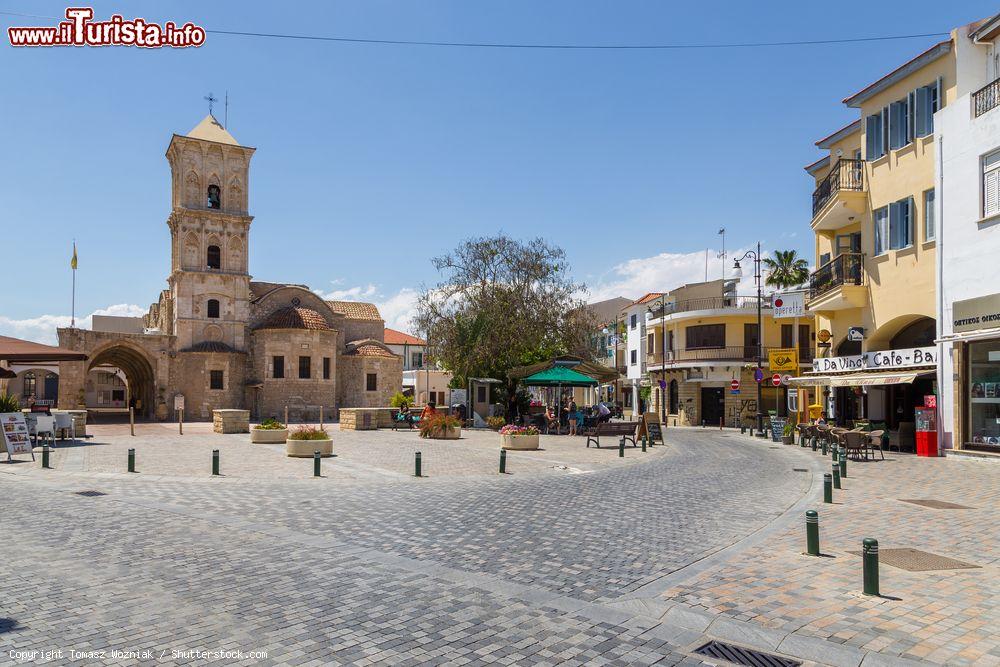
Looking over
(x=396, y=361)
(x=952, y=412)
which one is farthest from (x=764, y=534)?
(x=396, y=361)

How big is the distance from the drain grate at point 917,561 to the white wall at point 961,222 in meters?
12.7

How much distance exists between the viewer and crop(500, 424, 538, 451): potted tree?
70.8 ft

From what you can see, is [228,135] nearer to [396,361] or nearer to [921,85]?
[396,361]

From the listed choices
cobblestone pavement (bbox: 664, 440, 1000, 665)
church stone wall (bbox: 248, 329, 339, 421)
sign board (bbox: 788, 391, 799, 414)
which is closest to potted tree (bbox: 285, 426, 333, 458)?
cobblestone pavement (bbox: 664, 440, 1000, 665)

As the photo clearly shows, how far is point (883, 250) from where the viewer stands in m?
22.5

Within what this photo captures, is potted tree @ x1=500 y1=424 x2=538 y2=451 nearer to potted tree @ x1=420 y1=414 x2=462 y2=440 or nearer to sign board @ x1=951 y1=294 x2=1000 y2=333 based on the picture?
potted tree @ x1=420 y1=414 x2=462 y2=440

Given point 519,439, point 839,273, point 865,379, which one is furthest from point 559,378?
point 865,379

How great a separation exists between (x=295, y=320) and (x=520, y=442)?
93.4 feet

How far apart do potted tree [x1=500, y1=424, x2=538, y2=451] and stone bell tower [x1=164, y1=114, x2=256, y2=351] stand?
95.8 ft

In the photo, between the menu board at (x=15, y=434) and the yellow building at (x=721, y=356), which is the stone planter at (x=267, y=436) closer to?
the menu board at (x=15, y=434)

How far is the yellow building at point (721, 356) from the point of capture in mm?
42812

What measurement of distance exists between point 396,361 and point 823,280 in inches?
1251

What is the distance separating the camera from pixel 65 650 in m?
4.99

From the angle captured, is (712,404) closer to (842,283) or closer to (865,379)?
(842,283)
